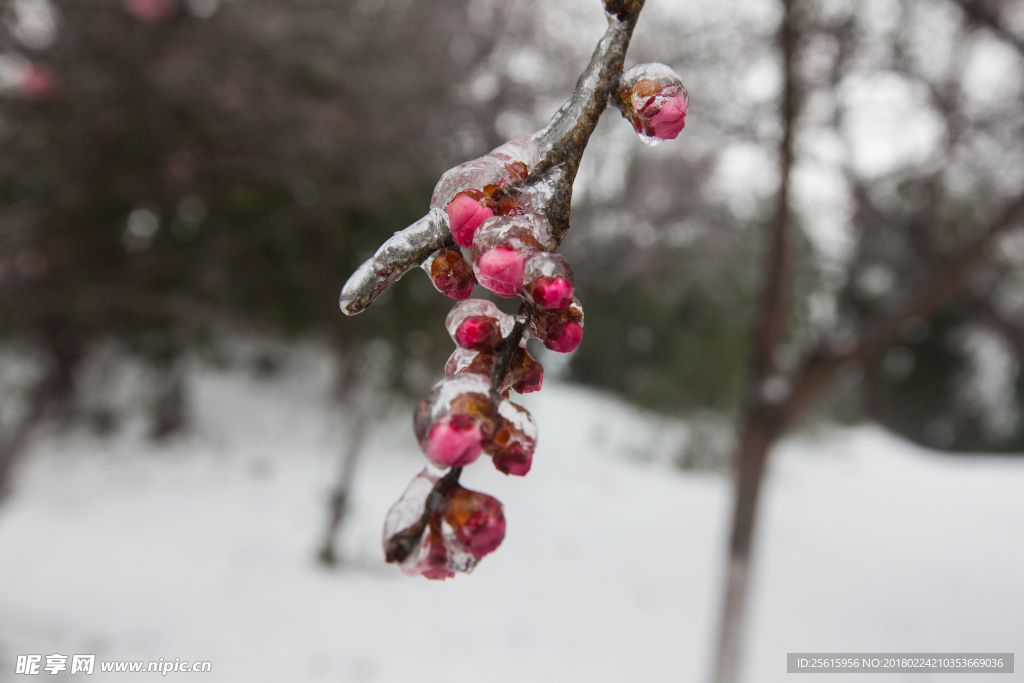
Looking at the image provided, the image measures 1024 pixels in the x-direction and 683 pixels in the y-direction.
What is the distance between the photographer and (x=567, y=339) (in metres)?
0.36

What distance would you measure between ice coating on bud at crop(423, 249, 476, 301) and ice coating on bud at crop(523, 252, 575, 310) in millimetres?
67

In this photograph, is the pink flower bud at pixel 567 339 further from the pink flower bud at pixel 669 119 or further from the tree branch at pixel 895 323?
the tree branch at pixel 895 323

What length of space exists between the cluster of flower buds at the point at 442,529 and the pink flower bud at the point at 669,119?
28cm

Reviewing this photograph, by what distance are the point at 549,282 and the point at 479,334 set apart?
5 cm

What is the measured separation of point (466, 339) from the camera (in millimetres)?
349

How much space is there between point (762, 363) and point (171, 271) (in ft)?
17.9

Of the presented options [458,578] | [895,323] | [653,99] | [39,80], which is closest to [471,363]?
[653,99]

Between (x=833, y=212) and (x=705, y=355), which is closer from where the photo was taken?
(x=833, y=212)

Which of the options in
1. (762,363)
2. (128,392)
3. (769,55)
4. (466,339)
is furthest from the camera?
(128,392)

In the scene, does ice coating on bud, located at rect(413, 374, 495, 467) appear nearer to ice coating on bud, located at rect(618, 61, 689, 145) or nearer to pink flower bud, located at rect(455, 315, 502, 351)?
pink flower bud, located at rect(455, 315, 502, 351)

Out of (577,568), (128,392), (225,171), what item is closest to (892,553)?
(577,568)

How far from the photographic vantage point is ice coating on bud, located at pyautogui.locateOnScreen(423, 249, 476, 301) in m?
0.39

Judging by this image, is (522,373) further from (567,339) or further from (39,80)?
(39,80)

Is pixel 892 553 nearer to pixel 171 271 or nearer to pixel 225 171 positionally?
pixel 225 171
